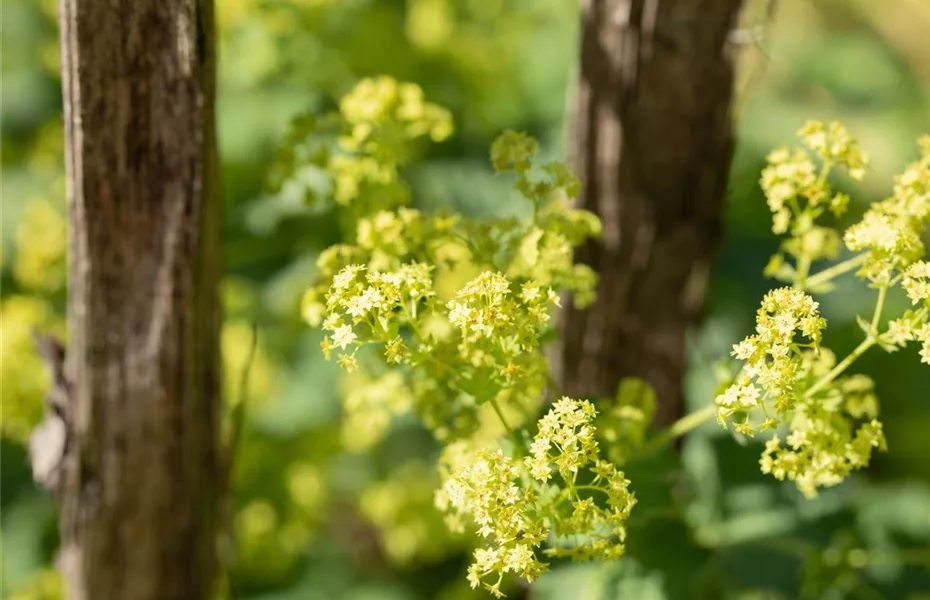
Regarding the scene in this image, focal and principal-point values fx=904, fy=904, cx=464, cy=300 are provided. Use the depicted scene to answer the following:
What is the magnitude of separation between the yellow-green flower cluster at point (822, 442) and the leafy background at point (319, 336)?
0.42 m

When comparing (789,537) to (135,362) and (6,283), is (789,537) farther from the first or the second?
(6,283)

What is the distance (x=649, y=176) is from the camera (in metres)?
1.36

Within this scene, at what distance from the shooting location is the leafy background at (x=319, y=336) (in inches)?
62.7

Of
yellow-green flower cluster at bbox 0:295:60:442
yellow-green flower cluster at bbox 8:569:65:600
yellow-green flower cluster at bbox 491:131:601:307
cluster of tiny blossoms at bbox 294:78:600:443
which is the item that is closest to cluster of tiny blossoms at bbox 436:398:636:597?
cluster of tiny blossoms at bbox 294:78:600:443

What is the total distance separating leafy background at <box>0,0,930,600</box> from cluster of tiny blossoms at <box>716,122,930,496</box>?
1.22 ft

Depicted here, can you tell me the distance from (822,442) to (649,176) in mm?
527

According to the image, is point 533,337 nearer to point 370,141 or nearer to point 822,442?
point 822,442

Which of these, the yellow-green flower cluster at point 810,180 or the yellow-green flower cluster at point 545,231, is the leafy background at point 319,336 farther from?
the yellow-green flower cluster at point 545,231

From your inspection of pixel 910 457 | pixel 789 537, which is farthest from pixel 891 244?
pixel 910 457

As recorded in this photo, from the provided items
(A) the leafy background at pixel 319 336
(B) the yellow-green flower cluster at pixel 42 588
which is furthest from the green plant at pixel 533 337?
(B) the yellow-green flower cluster at pixel 42 588

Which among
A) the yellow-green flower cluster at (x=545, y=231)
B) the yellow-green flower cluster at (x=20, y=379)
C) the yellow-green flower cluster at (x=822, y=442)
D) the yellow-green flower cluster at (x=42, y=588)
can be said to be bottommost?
the yellow-green flower cluster at (x=42, y=588)

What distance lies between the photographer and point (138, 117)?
1.09m

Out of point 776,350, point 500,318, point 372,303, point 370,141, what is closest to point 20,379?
point 370,141

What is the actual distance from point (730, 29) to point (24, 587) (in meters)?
1.69
